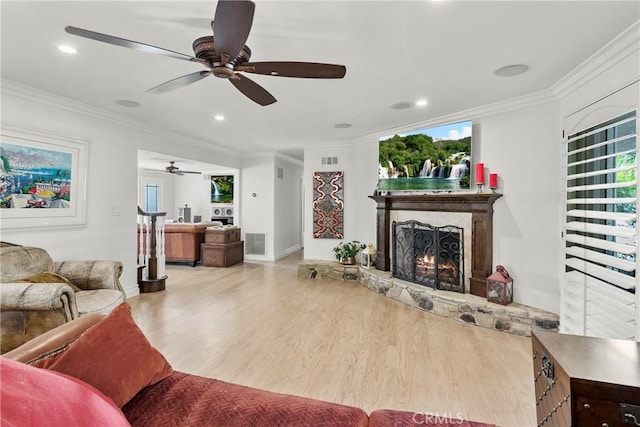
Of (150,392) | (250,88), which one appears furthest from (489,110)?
(150,392)

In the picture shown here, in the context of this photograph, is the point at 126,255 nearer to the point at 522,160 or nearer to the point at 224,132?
the point at 224,132

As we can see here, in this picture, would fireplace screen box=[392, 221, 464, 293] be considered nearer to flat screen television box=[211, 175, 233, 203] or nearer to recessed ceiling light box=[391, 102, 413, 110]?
recessed ceiling light box=[391, 102, 413, 110]

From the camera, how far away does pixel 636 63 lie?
2045mm

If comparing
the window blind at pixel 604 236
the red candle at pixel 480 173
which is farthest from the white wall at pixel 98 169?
the window blind at pixel 604 236

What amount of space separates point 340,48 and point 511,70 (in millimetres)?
1515

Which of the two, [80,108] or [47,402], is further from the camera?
[80,108]

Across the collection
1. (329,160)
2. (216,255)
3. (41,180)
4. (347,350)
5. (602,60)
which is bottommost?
(347,350)

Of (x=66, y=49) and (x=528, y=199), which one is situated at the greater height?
(x=66, y=49)

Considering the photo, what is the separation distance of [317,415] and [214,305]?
3.16 m

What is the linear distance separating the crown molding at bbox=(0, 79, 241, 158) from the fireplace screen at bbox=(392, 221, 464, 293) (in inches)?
152

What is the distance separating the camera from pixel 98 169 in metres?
3.90

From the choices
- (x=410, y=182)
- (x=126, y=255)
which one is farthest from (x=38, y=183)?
(x=410, y=182)

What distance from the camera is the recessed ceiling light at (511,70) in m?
2.59

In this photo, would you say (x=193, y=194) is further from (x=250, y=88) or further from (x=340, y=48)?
(x=340, y=48)
